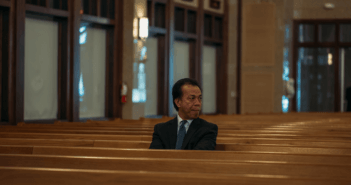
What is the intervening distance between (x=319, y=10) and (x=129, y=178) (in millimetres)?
11181

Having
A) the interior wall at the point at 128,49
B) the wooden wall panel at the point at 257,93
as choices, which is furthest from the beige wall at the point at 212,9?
the interior wall at the point at 128,49

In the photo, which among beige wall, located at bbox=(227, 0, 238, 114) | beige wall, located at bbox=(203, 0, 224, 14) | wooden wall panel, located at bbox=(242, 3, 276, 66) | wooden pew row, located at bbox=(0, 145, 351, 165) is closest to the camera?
wooden pew row, located at bbox=(0, 145, 351, 165)

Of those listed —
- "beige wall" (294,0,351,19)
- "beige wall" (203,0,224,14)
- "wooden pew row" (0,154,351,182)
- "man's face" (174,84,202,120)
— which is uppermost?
"beige wall" (294,0,351,19)

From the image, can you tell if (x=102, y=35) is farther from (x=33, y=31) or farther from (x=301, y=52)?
(x=301, y=52)

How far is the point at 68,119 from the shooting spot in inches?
260

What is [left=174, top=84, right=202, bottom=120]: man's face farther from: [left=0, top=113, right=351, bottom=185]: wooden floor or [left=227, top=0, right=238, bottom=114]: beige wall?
[left=227, top=0, right=238, bottom=114]: beige wall

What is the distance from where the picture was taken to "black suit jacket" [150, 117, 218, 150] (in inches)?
81.1

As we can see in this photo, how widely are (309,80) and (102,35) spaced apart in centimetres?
668

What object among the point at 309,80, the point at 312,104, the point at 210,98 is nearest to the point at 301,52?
the point at 309,80

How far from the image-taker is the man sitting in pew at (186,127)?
6.87 feet

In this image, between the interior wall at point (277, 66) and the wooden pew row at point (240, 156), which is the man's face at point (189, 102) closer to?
the wooden pew row at point (240, 156)

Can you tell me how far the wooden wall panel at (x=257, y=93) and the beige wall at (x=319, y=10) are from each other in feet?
7.33

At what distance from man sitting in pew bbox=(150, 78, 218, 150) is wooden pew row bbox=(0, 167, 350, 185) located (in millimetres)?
881

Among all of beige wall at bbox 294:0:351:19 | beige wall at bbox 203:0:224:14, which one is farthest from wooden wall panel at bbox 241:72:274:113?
beige wall at bbox 294:0:351:19
